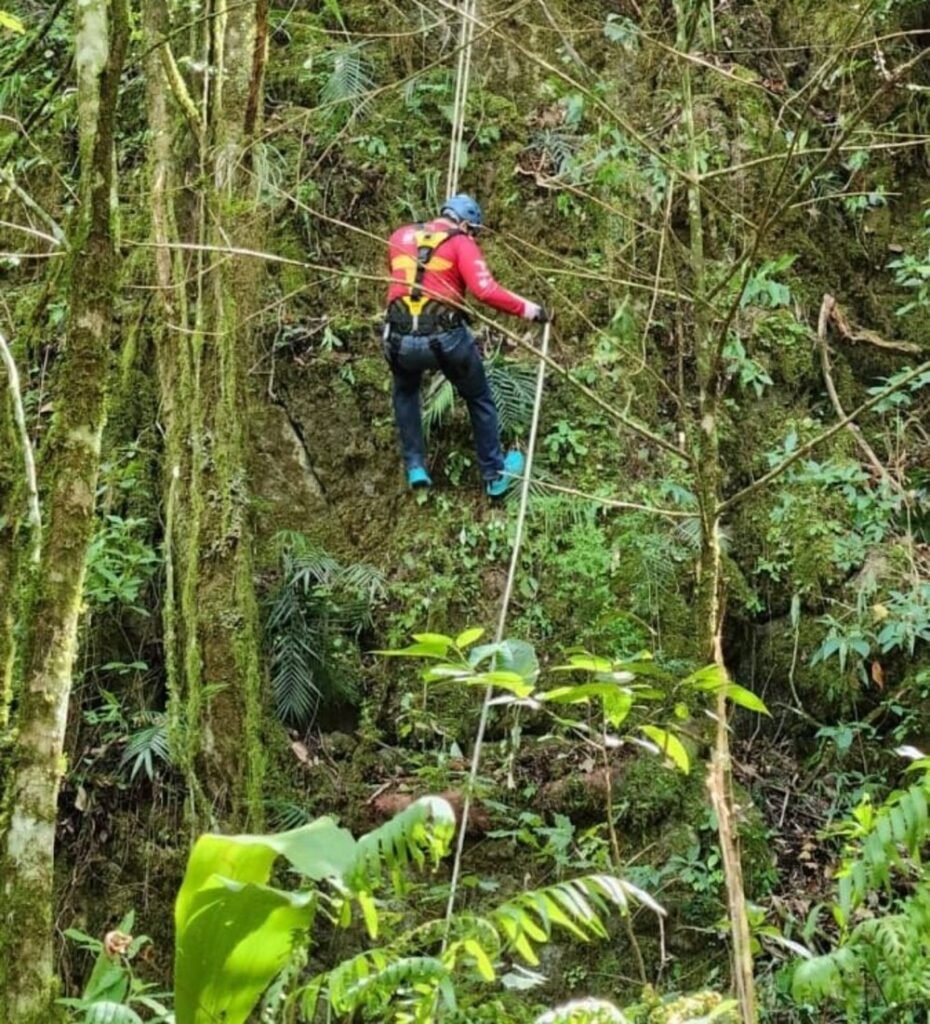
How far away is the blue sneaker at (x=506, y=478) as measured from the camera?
572 cm

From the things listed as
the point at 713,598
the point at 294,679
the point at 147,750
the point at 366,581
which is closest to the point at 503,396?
the point at 366,581

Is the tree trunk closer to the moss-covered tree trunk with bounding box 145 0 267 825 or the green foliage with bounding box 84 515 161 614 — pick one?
the moss-covered tree trunk with bounding box 145 0 267 825

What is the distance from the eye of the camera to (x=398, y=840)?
5.44 feet

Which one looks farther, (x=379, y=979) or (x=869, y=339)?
(x=869, y=339)

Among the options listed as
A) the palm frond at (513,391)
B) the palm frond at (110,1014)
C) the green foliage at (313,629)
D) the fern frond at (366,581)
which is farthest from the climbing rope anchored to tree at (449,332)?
the palm frond at (110,1014)

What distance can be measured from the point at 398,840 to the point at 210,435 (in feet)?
13.8

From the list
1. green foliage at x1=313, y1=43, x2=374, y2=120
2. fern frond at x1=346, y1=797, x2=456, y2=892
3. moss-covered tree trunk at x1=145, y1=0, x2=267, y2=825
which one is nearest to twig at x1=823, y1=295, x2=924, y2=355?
green foliage at x1=313, y1=43, x2=374, y2=120

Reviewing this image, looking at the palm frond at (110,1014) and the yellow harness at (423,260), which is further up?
the yellow harness at (423,260)

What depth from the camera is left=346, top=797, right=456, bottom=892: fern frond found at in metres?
1.62

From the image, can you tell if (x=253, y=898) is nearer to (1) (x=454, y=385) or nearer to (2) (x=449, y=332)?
(2) (x=449, y=332)

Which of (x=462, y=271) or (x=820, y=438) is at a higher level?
(x=820, y=438)

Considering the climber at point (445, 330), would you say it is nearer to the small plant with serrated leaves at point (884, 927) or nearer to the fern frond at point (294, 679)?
the fern frond at point (294, 679)

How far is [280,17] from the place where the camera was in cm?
699

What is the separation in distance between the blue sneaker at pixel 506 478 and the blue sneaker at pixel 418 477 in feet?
1.00
